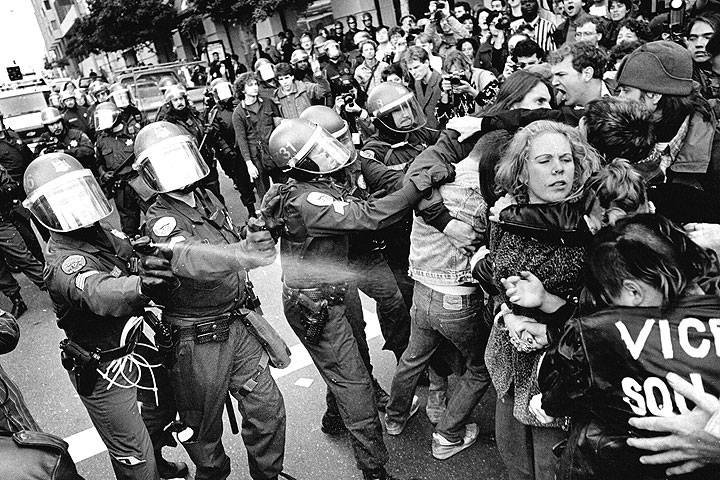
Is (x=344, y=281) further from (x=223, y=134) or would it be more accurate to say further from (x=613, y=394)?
(x=223, y=134)

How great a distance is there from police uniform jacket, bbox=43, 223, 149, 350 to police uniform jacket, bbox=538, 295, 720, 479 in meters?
1.75

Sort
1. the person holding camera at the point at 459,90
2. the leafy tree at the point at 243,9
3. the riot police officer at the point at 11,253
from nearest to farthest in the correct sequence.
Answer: the person holding camera at the point at 459,90, the riot police officer at the point at 11,253, the leafy tree at the point at 243,9

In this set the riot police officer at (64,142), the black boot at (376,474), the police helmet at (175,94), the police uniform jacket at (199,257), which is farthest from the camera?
the riot police officer at (64,142)

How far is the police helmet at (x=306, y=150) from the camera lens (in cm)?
282

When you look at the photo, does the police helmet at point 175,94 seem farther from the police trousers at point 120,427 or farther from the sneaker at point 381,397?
the police trousers at point 120,427

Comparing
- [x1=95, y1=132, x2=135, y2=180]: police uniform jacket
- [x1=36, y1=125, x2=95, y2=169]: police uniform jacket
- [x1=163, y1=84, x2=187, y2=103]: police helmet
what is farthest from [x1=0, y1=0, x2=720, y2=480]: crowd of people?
[x1=36, y1=125, x2=95, y2=169]: police uniform jacket

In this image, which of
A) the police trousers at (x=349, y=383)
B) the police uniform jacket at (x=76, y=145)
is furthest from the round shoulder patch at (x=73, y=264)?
the police uniform jacket at (x=76, y=145)

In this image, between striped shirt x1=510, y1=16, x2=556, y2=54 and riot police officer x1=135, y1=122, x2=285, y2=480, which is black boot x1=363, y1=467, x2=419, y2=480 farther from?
striped shirt x1=510, y1=16, x2=556, y2=54

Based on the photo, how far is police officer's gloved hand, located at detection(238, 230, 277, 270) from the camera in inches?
95.0

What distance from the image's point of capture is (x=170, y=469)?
3.38 meters

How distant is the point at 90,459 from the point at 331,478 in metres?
1.75

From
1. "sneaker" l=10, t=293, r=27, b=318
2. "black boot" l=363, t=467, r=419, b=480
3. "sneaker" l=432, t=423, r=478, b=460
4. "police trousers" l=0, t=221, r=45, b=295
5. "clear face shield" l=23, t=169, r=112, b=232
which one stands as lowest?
"sneaker" l=10, t=293, r=27, b=318

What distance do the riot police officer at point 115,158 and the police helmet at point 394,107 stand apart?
480 centimetres

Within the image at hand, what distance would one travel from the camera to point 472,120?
8.98 ft
